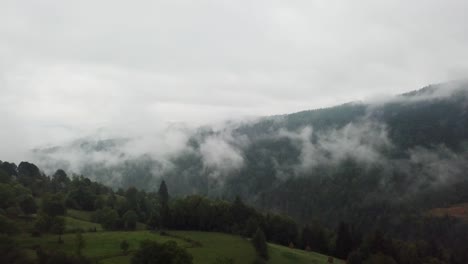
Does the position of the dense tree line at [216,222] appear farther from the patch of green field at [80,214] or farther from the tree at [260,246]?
the patch of green field at [80,214]

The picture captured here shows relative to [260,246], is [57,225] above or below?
above

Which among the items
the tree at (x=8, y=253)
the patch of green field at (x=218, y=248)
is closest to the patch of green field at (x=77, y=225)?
the patch of green field at (x=218, y=248)

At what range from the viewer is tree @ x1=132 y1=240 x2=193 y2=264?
71.0m

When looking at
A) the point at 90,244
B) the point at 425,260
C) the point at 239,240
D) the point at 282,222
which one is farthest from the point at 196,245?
the point at 425,260

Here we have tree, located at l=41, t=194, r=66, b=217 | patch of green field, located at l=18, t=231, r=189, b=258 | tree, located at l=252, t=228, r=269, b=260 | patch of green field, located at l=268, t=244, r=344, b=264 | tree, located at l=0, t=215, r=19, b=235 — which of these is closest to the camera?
tree, located at l=0, t=215, r=19, b=235

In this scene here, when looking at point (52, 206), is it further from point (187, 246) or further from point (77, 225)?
point (187, 246)

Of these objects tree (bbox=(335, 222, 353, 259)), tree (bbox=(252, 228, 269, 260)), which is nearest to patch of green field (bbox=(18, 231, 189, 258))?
tree (bbox=(252, 228, 269, 260))

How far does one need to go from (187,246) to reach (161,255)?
36165mm

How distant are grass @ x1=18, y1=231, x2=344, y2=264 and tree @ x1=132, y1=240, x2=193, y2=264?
17.4 m

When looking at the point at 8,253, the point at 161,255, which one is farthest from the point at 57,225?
the point at 161,255

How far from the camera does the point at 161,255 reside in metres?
71.2

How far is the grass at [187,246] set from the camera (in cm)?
9231

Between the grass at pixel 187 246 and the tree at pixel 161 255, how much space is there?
17.4 metres

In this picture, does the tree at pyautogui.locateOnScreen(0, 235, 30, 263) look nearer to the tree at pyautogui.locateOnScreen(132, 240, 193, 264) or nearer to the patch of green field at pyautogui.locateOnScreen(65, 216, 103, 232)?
the tree at pyautogui.locateOnScreen(132, 240, 193, 264)
